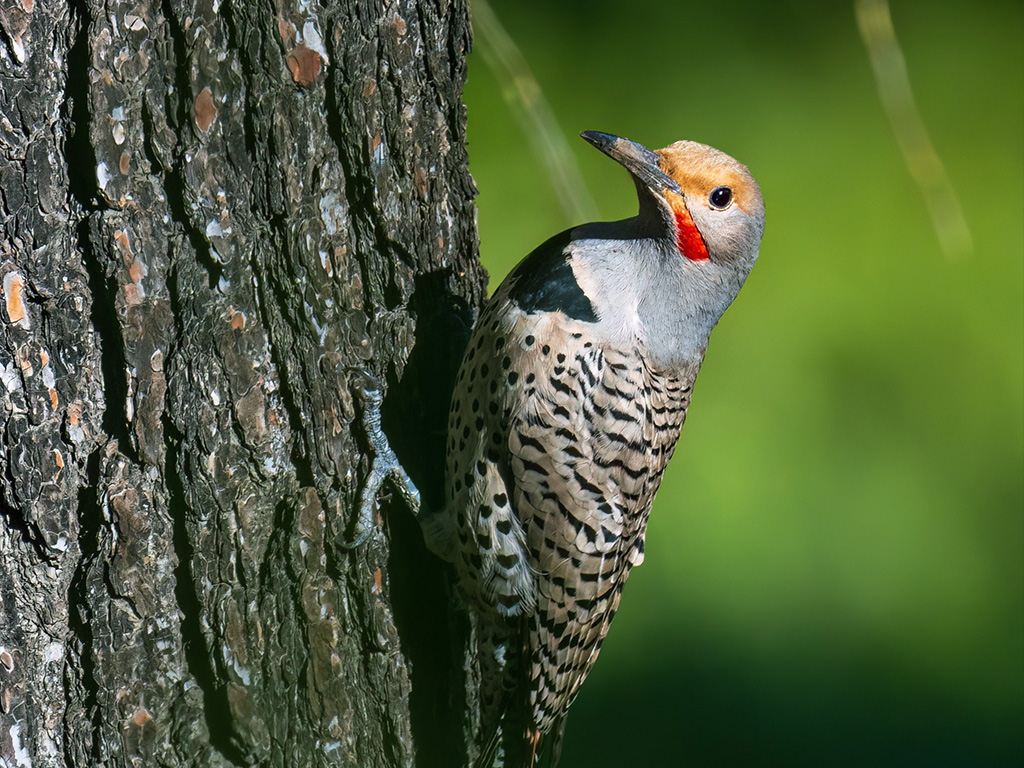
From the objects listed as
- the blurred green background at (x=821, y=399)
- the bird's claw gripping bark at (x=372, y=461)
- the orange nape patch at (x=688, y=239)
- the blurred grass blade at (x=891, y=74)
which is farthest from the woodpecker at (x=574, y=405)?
the blurred green background at (x=821, y=399)

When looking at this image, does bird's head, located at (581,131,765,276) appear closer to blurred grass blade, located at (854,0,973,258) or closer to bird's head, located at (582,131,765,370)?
bird's head, located at (582,131,765,370)

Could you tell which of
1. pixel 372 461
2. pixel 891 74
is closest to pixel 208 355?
pixel 372 461

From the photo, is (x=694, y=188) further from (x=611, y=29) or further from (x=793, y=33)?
(x=793, y=33)

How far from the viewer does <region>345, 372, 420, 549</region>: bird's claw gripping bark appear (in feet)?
5.18

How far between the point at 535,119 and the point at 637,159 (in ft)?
0.94

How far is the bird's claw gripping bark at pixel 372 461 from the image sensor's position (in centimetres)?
158

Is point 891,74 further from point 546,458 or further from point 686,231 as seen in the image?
point 546,458

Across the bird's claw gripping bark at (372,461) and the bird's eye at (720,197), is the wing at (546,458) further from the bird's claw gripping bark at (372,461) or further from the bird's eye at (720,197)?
the bird's eye at (720,197)

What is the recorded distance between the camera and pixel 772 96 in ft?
10.6

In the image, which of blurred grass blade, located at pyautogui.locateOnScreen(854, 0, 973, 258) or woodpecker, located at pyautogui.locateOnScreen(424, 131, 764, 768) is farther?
woodpecker, located at pyautogui.locateOnScreen(424, 131, 764, 768)

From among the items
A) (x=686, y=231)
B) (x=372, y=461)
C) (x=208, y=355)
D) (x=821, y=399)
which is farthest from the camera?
(x=821, y=399)

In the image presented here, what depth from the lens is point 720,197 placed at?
1.69m

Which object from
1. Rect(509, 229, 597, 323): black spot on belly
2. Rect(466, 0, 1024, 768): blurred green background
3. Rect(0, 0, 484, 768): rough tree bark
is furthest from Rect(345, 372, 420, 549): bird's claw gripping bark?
Rect(466, 0, 1024, 768): blurred green background

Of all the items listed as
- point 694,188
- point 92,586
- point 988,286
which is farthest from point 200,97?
point 988,286
